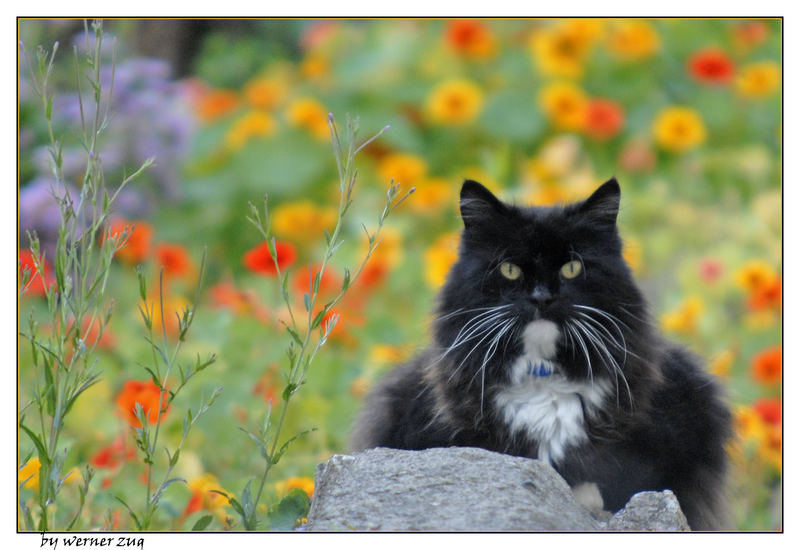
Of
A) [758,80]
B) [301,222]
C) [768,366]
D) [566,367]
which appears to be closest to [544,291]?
[566,367]

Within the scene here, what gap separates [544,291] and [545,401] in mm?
278

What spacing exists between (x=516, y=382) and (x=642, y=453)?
33 cm

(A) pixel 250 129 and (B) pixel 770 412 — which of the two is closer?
(B) pixel 770 412

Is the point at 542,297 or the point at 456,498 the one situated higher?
the point at 542,297

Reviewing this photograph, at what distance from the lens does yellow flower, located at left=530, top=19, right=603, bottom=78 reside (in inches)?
213

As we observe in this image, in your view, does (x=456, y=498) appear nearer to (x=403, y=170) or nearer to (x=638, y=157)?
(x=403, y=170)

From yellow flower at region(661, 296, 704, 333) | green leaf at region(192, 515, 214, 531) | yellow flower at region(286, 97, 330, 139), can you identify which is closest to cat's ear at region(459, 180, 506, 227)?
green leaf at region(192, 515, 214, 531)

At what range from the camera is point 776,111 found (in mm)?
5711

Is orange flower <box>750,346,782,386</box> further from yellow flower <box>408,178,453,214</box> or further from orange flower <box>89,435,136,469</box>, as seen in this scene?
orange flower <box>89,435,136,469</box>

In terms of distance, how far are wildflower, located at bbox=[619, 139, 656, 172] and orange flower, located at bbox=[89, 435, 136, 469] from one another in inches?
131

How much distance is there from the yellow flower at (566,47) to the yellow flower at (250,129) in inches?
60.9

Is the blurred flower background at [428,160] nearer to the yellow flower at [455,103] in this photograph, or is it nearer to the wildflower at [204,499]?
the yellow flower at [455,103]

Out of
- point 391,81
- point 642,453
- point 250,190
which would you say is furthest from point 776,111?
point 642,453

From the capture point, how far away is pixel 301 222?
16.0ft
